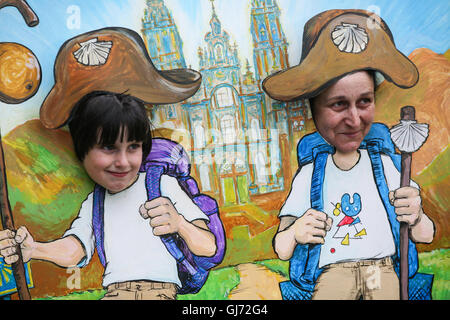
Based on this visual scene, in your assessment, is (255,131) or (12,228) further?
(255,131)

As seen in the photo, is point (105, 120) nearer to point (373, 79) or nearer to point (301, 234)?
point (301, 234)

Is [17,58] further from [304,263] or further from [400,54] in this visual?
[400,54]

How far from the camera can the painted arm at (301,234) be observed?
9.46 feet

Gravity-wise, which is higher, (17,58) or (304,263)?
(17,58)

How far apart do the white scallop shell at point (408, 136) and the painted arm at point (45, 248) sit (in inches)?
82.2

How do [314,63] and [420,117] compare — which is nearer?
[314,63]

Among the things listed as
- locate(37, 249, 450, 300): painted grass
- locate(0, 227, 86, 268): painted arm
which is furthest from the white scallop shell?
locate(0, 227, 86, 268): painted arm

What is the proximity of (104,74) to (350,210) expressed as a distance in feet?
5.63

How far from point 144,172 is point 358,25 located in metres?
1.59

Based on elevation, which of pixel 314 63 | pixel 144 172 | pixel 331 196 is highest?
pixel 314 63

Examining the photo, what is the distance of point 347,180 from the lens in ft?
9.63

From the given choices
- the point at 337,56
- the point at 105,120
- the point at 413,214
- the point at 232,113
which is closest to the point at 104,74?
the point at 105,120

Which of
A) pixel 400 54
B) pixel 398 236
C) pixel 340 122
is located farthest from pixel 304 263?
pixel 400 54

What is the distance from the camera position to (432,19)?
3043mm
